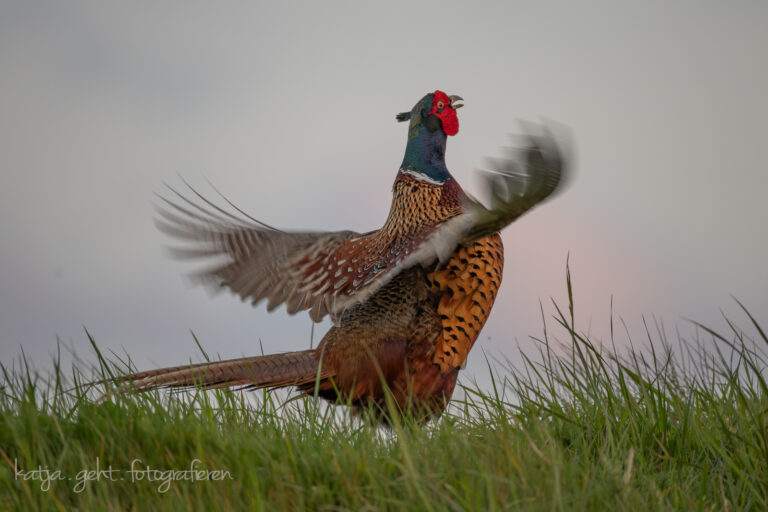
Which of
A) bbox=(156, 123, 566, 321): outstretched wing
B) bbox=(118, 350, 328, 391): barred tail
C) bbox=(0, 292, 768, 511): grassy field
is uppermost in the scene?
bbox=(156, 123, 566, 321): outstretched wing

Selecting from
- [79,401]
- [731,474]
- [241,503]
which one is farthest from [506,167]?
[79,401]

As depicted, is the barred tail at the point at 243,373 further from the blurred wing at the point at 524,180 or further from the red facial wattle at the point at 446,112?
the red facial wattle at the point at 446,112

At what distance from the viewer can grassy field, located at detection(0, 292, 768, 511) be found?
2.24 meters

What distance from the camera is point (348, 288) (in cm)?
423

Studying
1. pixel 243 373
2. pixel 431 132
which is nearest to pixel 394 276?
pixel 243 373

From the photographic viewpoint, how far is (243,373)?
146 inches

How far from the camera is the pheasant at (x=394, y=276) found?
3539 millimetres

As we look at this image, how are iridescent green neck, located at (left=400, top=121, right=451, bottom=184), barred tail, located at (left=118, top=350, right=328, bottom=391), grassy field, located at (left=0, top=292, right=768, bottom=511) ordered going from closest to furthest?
1. grassy field, located at (left=0, top=292, right=768, bottom=511)
2. barred tail, located at (left=118, top=350, right=328, bottom=391)
3. iridescent green neck, located at (left=400, top=121, right=451, bottom=184)

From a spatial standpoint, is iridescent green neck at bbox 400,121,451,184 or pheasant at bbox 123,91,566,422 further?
iridescent green neck at bbox 400,121,451,184

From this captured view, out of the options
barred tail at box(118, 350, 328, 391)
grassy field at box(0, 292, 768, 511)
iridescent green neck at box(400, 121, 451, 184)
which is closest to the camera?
grassy field at box(0, 292, 768, 511)

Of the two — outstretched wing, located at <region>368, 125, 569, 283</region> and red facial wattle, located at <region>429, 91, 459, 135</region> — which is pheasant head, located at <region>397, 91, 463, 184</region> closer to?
red facial wattle, located at <region>429, 91, 459, 135</region>

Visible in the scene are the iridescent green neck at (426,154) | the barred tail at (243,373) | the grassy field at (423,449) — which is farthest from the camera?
the iridescent green neck at (426,154)

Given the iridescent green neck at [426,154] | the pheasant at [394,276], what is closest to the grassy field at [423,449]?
the pheasant at [394,276]

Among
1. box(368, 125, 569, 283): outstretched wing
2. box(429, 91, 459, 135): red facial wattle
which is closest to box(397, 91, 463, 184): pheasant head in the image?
box(429, 91, 459, 135): red facial wattle
